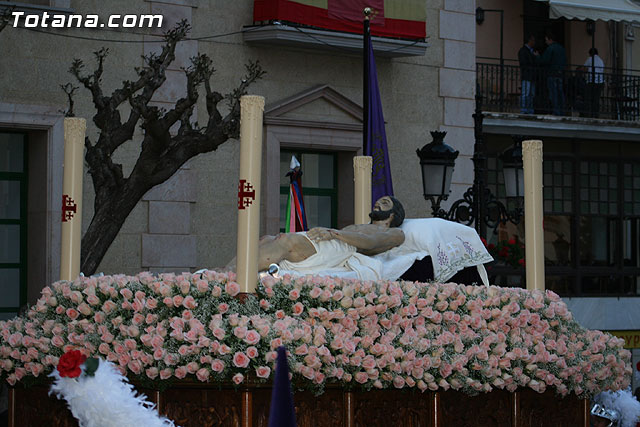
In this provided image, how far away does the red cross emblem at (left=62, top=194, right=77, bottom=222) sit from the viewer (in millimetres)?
5938

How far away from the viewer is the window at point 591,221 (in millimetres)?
19781

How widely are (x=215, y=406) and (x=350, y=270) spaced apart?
4.66 feet

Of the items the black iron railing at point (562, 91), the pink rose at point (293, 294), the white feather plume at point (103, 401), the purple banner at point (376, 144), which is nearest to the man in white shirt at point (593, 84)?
the black iron railing at point (562, 91)

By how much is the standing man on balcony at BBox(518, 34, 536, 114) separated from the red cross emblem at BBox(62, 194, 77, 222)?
13624 mm

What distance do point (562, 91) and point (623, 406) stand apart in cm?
1048

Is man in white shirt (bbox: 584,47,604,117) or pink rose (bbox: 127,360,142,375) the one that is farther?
man in white shirt (bbox: 584,47,604,117)

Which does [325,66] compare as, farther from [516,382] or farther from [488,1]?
[516,382]

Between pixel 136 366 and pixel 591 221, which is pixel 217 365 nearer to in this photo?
pixel 136 366

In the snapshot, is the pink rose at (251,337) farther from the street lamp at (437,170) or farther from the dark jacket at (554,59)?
the dark jacket at (554,59)

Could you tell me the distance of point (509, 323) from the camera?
231 inches

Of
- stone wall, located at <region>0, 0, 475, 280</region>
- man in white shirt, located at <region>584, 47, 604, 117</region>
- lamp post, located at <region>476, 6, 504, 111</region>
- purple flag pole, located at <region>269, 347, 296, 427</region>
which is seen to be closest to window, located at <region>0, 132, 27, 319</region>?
stone wall, located at <region>0, 0, 475, 280</region>

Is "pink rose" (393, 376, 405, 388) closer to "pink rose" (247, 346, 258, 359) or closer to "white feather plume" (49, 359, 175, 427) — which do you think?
"pink rose" (247, 346, 258, 359)

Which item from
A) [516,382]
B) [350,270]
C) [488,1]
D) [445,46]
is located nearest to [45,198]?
[445,46]

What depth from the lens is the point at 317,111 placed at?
15.1 meters
